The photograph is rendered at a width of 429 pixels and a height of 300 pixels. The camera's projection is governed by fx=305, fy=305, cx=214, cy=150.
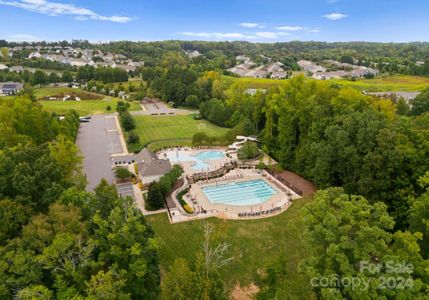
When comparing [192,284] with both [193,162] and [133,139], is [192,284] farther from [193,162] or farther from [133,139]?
[133,139]

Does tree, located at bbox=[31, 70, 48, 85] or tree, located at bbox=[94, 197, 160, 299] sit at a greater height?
tree, located at bbox=[31, 70, 48, 85]

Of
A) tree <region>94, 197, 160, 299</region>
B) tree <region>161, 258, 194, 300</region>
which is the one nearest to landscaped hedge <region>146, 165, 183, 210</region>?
tree <region>94, 197, 160, 299</region>

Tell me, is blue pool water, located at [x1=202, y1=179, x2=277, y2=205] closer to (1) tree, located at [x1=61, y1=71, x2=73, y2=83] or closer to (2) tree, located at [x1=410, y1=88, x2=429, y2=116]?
(2) tree, located at [x1=410, y1=88, x2=429, y2=116]

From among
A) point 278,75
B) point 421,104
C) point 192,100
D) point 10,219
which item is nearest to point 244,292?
point 10,219

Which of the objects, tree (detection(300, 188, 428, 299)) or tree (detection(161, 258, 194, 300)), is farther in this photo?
tree (detection(161, 258, 194, 300))

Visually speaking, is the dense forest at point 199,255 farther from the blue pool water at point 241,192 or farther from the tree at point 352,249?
the blue pool water at point 241,192

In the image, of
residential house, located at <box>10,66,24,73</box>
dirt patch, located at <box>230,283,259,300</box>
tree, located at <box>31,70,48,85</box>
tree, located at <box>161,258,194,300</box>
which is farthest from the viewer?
residential house, located at <box>10,66,24,73</box>
